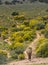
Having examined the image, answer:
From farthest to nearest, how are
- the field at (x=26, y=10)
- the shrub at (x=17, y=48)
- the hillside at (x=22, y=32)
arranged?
the field at (x=26, y=10) < the shrub at (x=17, y=48) < the hillside at (x=22, y=32)

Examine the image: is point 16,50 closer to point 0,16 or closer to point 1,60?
point 1,60

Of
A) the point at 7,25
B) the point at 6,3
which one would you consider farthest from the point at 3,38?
the point at 6,3

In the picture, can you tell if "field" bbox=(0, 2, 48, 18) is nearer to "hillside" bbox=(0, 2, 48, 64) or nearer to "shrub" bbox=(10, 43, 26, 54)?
"hillside" bbox=(0, 2, 48, 64)

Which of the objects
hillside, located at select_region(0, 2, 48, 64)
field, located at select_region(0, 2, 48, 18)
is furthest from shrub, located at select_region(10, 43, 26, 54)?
field, located at select_region(0, 2, 48, 18)

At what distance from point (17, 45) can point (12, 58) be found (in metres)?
5.29

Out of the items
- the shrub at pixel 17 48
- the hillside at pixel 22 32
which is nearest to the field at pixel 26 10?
the hillside at pixel 22 32

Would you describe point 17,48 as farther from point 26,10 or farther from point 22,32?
point 26,10

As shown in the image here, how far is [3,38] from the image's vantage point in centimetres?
4391

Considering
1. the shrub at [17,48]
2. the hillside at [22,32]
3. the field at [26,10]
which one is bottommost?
the field at [26,10]

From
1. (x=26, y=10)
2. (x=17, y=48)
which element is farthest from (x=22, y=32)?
(x=26, y=10)

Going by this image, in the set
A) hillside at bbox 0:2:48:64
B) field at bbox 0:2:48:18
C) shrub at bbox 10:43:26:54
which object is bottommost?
field at bbox 0:2:48:18

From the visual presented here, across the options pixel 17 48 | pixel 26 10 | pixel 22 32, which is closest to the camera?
pixel 17 48

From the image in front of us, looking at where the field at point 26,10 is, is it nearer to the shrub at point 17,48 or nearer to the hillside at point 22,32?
the hillside at point 22,32

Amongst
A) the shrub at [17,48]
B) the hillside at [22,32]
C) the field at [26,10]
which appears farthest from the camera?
the field at [26,10]
